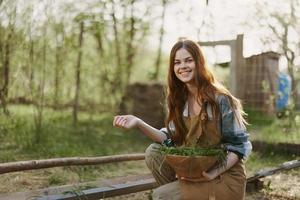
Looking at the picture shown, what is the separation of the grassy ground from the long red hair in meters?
1.89

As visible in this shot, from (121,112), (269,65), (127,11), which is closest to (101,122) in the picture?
(121,112)

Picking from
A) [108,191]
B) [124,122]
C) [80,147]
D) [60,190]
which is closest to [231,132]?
[124,122]

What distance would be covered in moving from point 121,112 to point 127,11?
6.72ft

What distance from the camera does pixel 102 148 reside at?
24.2 feet

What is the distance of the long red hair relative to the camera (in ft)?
9.53

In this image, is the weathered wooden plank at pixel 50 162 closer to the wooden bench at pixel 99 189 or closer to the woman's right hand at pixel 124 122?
the wooden bench at pixel 99 189

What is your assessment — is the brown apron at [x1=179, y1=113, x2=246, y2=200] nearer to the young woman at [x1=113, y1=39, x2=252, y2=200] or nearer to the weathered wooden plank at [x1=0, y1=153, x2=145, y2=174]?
the young woman at [x1=113, y1=39, x2=252, y2=200]

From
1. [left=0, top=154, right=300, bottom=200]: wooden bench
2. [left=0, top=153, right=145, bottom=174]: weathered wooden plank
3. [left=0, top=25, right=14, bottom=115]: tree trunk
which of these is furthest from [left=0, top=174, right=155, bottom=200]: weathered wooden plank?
[left=0, top=25, right=14, bottom=115]: tree trunk

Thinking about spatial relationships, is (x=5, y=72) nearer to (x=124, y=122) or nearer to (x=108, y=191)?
(x=108, y=191)

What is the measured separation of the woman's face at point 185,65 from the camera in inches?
118

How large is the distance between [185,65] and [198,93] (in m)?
0.19

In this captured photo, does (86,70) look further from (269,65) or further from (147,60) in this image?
(147,60)

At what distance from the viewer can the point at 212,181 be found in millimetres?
2787

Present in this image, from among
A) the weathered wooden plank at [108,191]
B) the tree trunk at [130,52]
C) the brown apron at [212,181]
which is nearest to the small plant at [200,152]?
the brown apron at [212,181]
